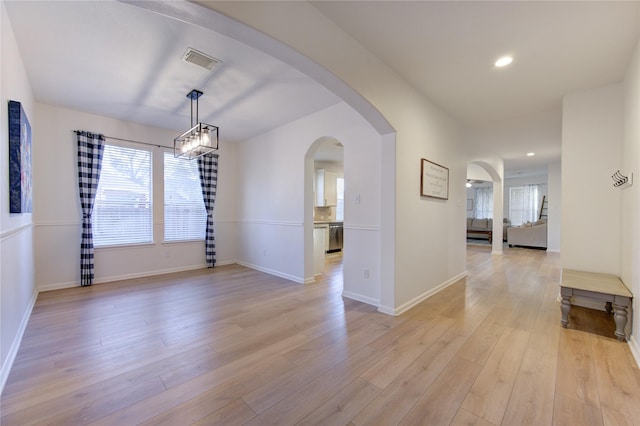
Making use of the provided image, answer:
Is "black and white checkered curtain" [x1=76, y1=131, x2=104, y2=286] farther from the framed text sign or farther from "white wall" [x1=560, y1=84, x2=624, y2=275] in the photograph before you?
"white wall" [x1=560, y1=84, x2=624, y2=275]

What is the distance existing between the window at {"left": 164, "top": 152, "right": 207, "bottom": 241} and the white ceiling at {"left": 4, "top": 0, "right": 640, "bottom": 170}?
1.25 metres

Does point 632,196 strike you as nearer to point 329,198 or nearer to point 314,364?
point 314,364

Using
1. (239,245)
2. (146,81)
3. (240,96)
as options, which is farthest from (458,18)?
(239,245)

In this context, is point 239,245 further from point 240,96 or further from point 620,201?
point 620,201

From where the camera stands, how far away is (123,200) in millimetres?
4492

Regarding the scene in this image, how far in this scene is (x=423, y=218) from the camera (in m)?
3.46

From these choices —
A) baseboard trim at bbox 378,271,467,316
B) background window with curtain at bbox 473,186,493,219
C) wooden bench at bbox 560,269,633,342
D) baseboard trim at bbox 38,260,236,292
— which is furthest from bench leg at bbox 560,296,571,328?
background window with curtain at bbox 473,186,493,219

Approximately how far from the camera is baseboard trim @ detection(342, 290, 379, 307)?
3.29 m

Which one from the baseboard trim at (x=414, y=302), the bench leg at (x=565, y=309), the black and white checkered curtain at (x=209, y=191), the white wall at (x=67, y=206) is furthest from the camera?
the black and white checkered curtain at (x=209, y=191)

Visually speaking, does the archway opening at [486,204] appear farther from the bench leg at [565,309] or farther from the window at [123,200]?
the window at [123,200]

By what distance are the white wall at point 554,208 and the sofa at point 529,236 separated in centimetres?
19

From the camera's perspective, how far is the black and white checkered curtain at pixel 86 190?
4051mm

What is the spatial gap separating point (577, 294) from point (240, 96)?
4232 millimetres

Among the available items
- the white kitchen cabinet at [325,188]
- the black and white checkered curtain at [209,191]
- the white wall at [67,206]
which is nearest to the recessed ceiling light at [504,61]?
the black and white checkered curtain at [209,191]
